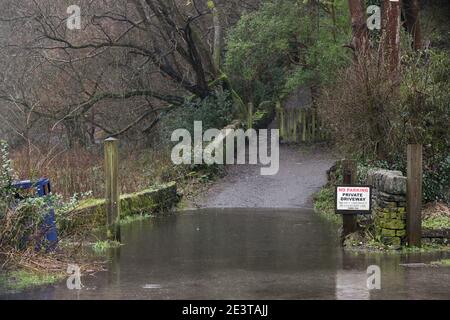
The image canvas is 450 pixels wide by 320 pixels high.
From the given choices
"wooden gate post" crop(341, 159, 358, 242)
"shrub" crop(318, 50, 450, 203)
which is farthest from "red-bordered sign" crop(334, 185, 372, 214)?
"shrub" crop(318, 50, 450, 203)

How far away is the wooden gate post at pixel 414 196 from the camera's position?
11.0 m

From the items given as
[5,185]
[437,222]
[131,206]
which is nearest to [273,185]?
[131,206]

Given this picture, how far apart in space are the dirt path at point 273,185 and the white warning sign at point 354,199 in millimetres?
6070

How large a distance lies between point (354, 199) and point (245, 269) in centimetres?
283

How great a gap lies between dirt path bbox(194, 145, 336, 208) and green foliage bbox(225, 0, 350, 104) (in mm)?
2890

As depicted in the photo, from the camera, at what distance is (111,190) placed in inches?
445

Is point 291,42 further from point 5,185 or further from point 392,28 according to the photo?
point 5,185

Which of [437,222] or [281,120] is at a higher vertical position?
[281,120]

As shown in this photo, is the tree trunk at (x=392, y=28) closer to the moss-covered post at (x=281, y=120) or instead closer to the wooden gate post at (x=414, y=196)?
the wooden gate post at (x=414, y=196)

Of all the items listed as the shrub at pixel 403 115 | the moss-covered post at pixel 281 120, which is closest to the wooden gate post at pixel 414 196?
the shrub at pixel 403 115

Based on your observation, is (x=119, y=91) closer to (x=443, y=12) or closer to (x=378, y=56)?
(x=443, y=12)

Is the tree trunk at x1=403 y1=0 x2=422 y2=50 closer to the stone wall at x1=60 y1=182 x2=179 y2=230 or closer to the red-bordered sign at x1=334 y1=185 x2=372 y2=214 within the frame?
the stone wall at x1=60 y1=182 x2=179 y2=230
